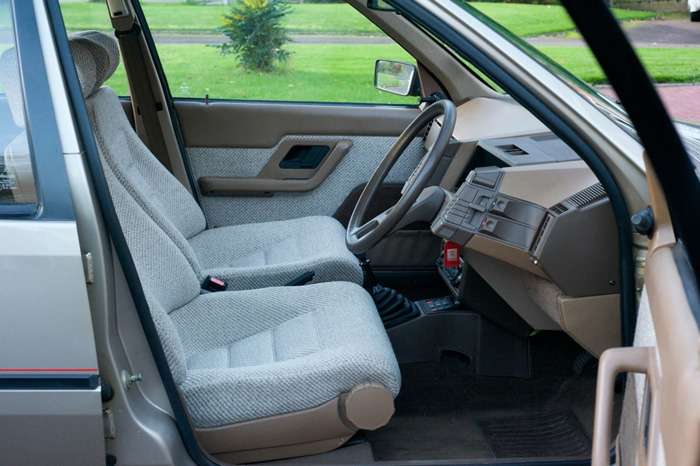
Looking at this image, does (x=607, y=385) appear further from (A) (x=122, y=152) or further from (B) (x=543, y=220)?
(A) (x=122, y=152)

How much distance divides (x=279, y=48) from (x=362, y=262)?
326cm

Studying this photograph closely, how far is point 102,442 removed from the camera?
1419 mm

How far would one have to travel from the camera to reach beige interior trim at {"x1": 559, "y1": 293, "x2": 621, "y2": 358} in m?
1.80

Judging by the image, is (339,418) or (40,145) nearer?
(40,145)

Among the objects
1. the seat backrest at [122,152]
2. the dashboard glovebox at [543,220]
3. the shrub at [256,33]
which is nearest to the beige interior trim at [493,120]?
the dashboard glovebox at [543,220]

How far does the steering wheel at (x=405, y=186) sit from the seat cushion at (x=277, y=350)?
0.63ft

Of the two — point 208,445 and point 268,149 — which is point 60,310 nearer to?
point 208,445

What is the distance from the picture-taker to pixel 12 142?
4.56 feet

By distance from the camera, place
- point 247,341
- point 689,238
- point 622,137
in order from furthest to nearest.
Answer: point 247,341, point 622,137, point 689,238

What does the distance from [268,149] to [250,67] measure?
7.36ft

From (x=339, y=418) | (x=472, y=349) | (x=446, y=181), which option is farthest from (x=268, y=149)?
(x=339, y=418)

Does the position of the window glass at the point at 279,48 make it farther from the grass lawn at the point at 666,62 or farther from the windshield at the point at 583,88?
the windshield at the point at 583,88

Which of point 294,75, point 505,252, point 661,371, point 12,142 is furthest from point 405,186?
point 294,75

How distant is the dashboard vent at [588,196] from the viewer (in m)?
1.72
